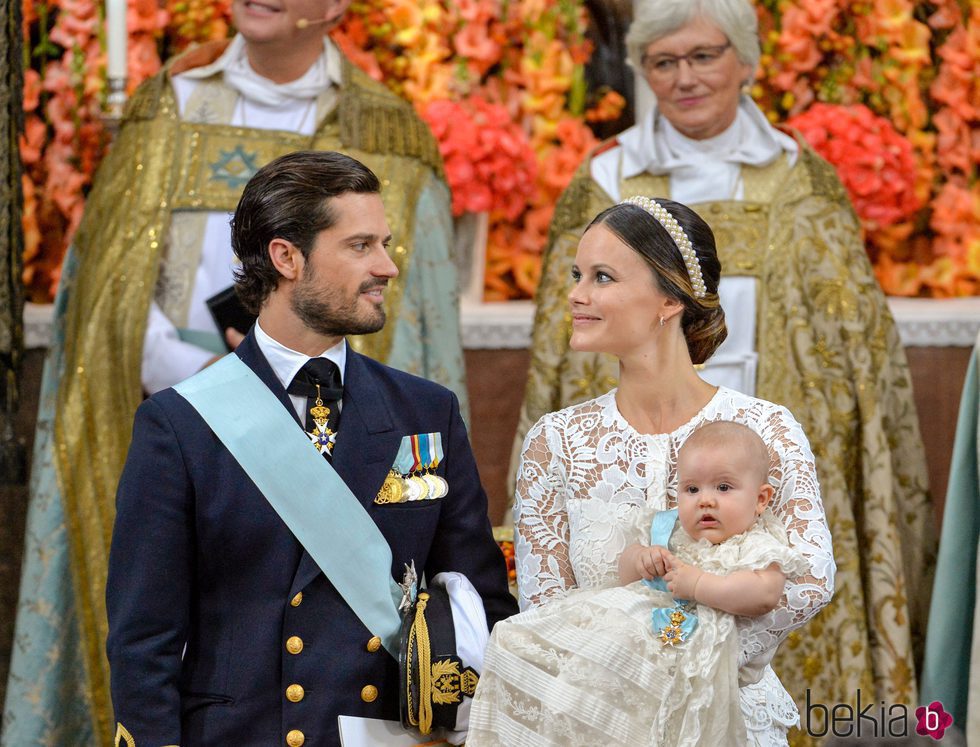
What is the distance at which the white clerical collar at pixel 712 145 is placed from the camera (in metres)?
4.63

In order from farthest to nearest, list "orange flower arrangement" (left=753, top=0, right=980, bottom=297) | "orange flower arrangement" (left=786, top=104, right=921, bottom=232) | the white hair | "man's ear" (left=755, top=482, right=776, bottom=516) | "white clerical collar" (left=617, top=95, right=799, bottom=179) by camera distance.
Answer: "orange flower arrangement" (left=753, top=0, right=980, bottom=297)
"orange flower arrangement" (left=786, top=104, right=921, bottom=232)
"white clerical collar" (left=617, top=95, right=799, bottom=179)
the white hair
"man's ear" (left=755, top=482, right=776, bottom=516)

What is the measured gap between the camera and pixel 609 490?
2.85 metres

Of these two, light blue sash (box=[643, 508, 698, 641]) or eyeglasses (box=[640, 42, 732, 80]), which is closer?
light blue sash (box=[643, 508, 698, 641])

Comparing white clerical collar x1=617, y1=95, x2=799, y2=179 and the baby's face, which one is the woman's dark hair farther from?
white clerical collar x1=617, y1=95, x2=799, y2=179

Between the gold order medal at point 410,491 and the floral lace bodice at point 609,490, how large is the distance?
20cm

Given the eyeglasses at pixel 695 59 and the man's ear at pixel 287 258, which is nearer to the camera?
the man's ear at pixel 287 258

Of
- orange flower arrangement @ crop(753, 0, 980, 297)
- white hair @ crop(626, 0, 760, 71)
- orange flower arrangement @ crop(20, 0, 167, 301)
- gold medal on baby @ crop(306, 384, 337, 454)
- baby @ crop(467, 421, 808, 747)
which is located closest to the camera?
baby @ crop(467, 421, 808, 747)

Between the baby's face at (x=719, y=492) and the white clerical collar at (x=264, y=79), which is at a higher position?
the white clerical collar at (x=264, y=79)

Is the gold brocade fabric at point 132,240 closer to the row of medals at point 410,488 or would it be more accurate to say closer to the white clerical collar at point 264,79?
the white clerical collar at point 264,79

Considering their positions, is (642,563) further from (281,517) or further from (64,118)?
(64,118)

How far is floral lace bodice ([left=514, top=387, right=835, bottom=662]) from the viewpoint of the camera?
2.70 m

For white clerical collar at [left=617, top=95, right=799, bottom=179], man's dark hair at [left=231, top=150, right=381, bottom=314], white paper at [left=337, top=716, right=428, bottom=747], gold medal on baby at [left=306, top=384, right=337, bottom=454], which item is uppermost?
white clerical collar at [left=617, top=95, right=799, bottom=179]

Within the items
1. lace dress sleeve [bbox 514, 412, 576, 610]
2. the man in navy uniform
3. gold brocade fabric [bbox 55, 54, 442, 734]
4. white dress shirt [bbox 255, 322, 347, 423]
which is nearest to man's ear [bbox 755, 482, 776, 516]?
lace dress sleeve [bbox 514, 412, 576, 610]

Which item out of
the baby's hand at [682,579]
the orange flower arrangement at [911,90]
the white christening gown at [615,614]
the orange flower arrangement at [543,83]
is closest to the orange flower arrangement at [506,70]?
the orange flower arrangement at [543,83]
